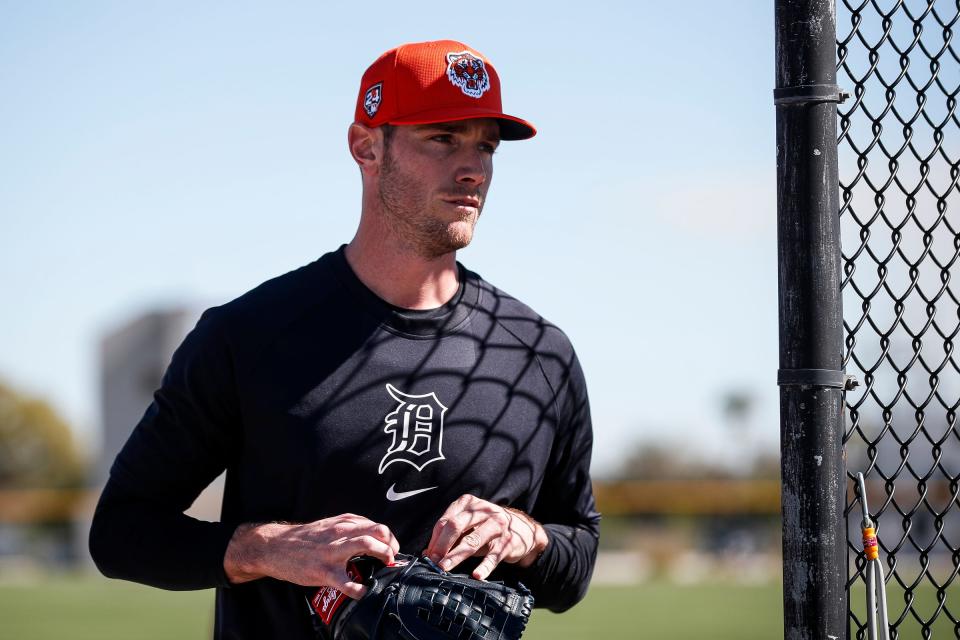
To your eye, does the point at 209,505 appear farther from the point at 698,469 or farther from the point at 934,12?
the point at 698,469

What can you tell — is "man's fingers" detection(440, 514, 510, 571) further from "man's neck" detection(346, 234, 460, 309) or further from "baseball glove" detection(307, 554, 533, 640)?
"man's neck" detection(346, 234, 460, 309)

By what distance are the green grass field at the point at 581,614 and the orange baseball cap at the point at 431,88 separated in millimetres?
13176

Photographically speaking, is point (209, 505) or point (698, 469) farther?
point (698, 469)

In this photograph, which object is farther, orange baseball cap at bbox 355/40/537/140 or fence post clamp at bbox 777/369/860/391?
orange baseball cap at bbox 355/40/537/140

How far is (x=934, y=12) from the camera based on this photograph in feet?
8.96

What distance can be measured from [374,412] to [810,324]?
100 cm

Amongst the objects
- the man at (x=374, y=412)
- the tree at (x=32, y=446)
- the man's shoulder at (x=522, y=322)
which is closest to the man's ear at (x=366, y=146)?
the man at (x=374, y=412)

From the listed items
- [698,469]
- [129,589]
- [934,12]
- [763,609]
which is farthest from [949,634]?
[698,469]

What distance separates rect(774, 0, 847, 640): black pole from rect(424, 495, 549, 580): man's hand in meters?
0.61

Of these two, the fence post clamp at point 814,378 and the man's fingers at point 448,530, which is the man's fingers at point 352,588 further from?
the fence post clamp at point 814,378

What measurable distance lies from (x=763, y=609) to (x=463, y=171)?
17.7m

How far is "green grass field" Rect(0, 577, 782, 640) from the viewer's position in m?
16.3

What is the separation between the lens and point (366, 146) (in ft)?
9.23

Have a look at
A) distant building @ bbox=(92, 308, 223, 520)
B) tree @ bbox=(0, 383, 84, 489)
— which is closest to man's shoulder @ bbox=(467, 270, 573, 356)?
distant building @ bbox=(92, 308, 223, 520)
